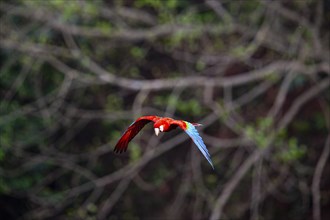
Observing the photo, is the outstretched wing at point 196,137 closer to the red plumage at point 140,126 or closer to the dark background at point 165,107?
the red plumage at point 140,126

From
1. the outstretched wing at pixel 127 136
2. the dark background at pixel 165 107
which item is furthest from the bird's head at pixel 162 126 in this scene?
the dark background at pixel 165 107

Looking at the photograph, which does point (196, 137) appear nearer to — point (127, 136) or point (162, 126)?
point (162, 126)

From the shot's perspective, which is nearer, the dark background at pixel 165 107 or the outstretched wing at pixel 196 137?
the outstretched wing at pixel 196 137

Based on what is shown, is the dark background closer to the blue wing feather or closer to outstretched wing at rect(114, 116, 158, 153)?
outstretched wing at rect(114, 116, 158, 153)

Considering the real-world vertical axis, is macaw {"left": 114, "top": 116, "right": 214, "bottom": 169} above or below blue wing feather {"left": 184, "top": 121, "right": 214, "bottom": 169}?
below

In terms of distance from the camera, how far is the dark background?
6016 mm

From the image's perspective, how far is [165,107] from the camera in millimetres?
6969

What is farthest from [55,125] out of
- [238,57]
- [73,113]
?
[238,57]

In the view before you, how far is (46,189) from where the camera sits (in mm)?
6770

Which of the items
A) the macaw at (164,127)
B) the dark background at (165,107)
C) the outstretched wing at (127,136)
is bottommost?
the dark background at (165,107)

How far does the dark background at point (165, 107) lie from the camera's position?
6016mm

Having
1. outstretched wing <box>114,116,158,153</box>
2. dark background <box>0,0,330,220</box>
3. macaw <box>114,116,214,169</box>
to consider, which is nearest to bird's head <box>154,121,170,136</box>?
macaw <box>114,116,214,169</box>

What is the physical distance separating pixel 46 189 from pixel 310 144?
264cm

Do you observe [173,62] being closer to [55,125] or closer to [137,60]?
[137,60]
